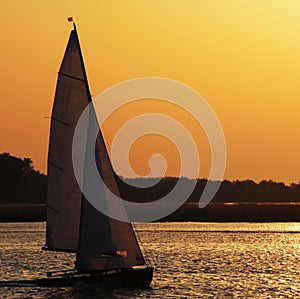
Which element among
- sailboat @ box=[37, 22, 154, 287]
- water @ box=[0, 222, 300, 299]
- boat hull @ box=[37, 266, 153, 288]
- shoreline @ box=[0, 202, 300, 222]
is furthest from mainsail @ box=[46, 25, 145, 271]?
shoreline @ box=[0, 202, 300, 222]

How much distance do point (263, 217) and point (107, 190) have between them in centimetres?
11177

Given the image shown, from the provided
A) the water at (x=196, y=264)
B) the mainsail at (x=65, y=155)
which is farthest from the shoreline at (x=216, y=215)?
the mainsail at (x=65, y=155)

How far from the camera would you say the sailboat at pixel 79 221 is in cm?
5606

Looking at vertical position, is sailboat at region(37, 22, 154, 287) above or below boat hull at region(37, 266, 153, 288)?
above

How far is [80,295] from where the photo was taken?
57.0m

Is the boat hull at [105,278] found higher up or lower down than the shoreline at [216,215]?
lower down

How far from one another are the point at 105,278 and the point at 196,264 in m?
26.5

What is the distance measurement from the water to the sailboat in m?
1.03

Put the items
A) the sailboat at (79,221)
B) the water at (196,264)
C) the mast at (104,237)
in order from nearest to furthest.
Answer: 1. the sailboat at (79,221)
2. the mast at (104,237)
3. the water at (196,264)

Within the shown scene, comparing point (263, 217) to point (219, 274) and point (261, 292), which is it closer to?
point (219, 274)

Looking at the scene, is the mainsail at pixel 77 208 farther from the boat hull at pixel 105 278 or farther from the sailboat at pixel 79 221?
the boat hull at pixel 105 278

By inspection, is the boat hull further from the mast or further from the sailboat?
the mast

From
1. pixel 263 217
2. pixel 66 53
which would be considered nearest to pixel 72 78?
pixel 66 53

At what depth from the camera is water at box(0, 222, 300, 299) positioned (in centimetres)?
6122
